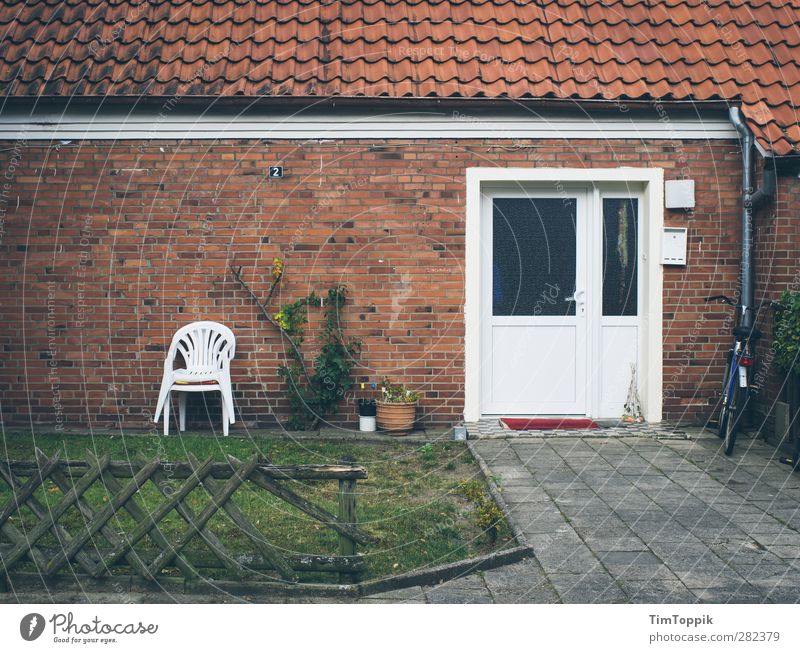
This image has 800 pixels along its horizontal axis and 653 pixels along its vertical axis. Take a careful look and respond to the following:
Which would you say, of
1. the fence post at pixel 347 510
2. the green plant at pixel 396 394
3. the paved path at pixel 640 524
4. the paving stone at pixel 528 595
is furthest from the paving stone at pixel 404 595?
the green plant at pixel 396 394

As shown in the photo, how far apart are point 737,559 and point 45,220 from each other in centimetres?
729

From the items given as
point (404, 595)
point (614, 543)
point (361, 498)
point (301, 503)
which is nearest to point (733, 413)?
point (614, 543)

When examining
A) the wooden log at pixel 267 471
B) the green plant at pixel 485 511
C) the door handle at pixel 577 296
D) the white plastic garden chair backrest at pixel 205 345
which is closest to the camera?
the wooden log at pixel 267 471

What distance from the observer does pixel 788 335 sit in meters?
7.90

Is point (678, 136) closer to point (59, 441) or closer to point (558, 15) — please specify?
point (558, 15)

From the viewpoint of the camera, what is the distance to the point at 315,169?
9.36m

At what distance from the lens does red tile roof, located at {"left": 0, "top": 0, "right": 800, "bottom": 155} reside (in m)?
9.20

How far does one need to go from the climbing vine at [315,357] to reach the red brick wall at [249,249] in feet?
0.35

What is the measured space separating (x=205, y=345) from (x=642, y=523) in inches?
197

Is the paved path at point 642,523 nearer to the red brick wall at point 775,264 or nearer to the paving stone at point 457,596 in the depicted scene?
the paving stone at point 457,596

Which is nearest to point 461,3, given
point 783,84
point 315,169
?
point 315,169

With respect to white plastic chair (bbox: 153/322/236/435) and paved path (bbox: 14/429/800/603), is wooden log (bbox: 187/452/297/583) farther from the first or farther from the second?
white plastic chair (bbox: 153/322/236/435)

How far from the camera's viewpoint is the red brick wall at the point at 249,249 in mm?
9367

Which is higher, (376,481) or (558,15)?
(558,15)
